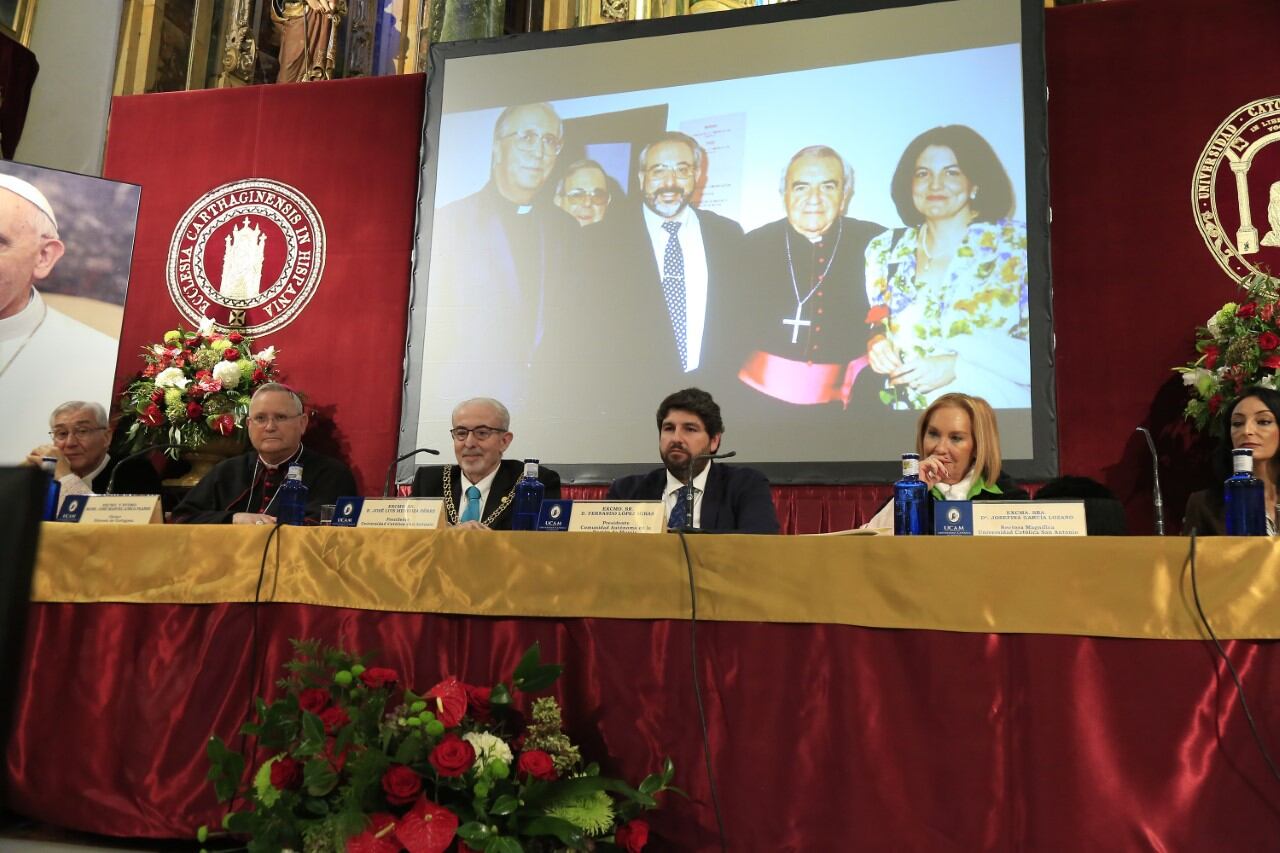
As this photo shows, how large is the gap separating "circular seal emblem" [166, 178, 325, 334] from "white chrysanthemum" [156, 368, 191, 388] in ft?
1.99

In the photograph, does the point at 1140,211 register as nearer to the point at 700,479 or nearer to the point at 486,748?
the point at 700,479

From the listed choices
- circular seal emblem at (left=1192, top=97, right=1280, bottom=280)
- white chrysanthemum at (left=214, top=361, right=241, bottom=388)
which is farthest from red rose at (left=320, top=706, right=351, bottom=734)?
circular seal emblem at (left=1192, top=97, right=1280, bottom=280)

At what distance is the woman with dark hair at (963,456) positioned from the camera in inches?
110

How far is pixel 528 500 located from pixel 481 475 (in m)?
0.81

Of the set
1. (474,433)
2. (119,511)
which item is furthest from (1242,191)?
(119,511)

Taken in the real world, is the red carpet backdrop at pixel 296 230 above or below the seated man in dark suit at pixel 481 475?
above

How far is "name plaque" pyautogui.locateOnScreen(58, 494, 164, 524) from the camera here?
2557 mm

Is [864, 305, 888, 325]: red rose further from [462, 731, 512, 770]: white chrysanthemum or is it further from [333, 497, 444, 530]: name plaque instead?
[462, 731, 512, 770]: white chrysanthemum

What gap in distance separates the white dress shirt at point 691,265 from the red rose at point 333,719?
295 cm

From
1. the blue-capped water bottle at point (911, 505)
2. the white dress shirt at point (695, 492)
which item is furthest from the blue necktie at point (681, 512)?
the blue-capped water bottle at point (911, 505)

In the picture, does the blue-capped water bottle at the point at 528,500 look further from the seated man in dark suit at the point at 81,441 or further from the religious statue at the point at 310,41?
the religious statue at the point at 310,41

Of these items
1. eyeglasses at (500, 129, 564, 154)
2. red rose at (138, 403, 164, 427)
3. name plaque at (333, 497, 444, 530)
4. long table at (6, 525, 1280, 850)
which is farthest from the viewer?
eyeglasses at (500, 129, 564, 154)

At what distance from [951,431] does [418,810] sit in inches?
67.1

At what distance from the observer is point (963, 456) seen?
281 centimetres
